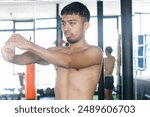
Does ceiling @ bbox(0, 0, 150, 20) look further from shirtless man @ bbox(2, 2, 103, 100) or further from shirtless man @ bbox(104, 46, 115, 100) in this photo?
shirtless man @ bbox(104, 46, 115, 100)

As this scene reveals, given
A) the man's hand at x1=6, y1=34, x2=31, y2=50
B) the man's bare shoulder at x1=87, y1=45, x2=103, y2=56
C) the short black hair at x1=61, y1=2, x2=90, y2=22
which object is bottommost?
the man's bare shoulder at x1=87, y1=45, x2=103, y2=56

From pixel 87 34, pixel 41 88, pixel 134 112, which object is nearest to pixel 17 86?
pixel 41 88

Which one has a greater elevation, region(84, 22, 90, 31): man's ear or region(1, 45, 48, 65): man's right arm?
region(84, 22, 90, 31): man's ear

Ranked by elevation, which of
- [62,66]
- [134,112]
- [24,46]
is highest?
[24,46]

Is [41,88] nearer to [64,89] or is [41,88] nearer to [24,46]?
[64,89]

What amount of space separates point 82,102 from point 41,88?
0.27 metres

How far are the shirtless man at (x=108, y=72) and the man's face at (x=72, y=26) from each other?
0.21 meters

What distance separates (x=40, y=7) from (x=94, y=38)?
402mm

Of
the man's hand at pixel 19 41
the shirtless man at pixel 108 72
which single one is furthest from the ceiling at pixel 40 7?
the shirtless man at pixel 108 72

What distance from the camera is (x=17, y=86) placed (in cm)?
140

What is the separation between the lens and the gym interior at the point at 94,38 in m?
1.37

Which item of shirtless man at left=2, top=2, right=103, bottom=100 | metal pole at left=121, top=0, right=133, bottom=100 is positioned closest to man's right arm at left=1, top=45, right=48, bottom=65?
shirtless man at left=2, top=2, right=103, bottom=100

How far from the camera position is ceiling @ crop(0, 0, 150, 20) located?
4.56ft

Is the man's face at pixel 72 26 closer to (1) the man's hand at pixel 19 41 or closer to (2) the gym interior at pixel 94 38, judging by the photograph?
(2) the gym interior at pixel 94 38
